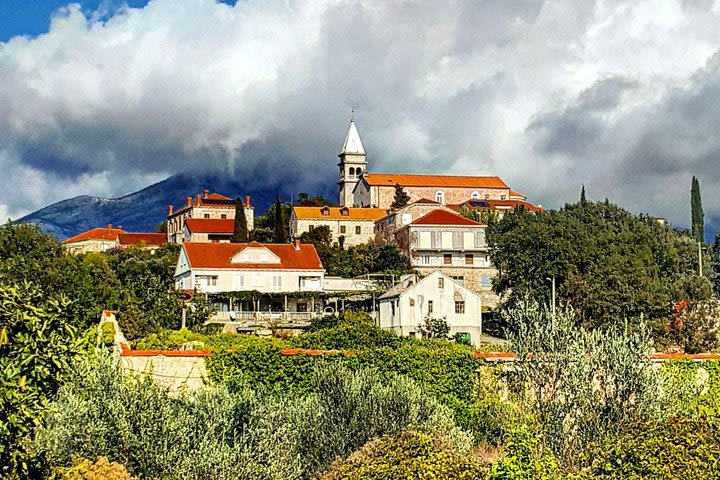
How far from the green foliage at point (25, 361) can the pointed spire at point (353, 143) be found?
389 ft

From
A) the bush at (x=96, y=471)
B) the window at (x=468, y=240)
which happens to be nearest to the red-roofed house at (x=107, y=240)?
the window at (x=468, y=240)

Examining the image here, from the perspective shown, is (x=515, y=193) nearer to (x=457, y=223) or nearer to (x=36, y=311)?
(x=457, y=223)

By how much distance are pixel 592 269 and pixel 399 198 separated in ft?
174

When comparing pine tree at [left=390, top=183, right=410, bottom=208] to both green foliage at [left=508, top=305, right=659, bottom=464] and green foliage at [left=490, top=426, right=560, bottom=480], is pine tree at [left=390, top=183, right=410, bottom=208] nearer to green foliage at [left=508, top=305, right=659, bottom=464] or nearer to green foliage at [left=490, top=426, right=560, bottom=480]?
green foliage at [left=508, top=305, right=659, bottom=464]

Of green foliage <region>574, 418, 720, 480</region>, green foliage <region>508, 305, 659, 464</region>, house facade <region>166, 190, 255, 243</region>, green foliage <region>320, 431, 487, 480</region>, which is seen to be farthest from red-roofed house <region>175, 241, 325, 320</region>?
green foliage <region>574, 418, 720, 480</region>

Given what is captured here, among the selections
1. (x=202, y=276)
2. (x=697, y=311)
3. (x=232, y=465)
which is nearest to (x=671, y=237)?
(x=697, y=311)

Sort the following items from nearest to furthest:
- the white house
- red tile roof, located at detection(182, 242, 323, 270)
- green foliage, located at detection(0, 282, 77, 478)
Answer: green foliage, located at detection(0, 282, 77, 478) < the white house < red tile roof, located at detection(182, 242, 323, 270)

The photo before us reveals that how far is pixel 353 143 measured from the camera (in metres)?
133

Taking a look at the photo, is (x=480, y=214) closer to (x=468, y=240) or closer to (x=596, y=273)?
(x=468, y=240)

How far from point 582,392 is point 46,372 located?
33.9ft

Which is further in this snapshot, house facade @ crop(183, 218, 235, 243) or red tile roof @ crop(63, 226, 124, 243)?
red tile roof @ crop(63, 226, 124, 243)

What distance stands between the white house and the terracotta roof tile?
36.4m

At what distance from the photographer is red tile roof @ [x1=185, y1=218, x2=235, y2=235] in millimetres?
100562

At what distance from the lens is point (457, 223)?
8338 cm
